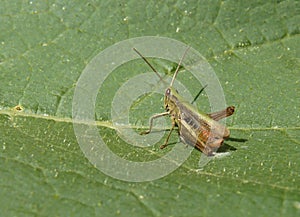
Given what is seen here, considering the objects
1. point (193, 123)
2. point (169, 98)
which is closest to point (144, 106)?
point (169, 98)

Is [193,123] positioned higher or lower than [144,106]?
lower

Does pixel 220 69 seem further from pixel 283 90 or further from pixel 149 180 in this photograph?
pixel 149 180

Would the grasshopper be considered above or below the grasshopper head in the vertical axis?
below

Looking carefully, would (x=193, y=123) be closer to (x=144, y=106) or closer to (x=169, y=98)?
(x=169, y=98)

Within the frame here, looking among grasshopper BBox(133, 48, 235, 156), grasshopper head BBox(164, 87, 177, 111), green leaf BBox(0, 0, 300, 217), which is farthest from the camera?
grasshopper head BBox(164, 87, 177, 111)

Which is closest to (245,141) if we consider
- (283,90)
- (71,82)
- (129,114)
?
(283,90)
